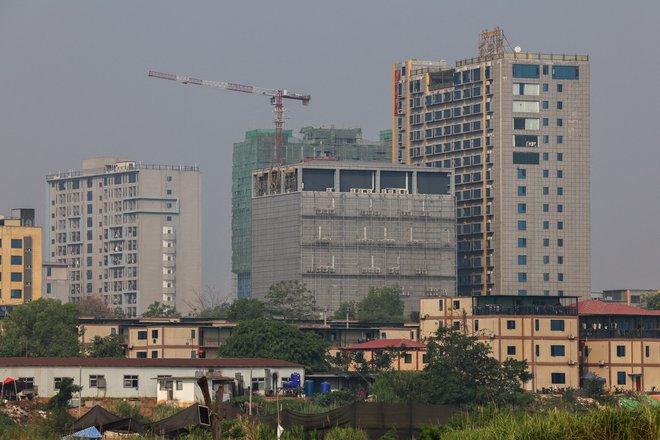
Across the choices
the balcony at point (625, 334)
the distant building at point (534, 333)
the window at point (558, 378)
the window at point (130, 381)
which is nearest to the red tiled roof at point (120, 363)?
the window at point (130, 381)

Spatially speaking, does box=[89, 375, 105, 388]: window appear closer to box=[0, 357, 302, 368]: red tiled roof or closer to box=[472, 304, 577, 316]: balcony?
box=[0, 357, 302, 368]: red tiled roof

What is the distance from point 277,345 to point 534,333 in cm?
2756

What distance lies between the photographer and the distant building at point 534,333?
171 metres

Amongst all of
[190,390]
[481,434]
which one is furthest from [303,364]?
[481,434]

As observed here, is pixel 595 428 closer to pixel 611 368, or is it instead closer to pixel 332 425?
pixel 332 425

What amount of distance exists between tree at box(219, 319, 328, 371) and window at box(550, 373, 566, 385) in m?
23.8

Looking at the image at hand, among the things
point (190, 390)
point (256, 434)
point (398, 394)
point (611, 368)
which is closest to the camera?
point (256, 434)

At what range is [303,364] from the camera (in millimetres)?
163250

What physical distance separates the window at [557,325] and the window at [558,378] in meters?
4.58

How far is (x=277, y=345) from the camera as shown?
16462 centimetres

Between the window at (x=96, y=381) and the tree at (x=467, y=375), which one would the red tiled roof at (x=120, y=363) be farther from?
the tree at (x=467, y=375)

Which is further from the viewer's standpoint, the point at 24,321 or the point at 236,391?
the point at 24,321

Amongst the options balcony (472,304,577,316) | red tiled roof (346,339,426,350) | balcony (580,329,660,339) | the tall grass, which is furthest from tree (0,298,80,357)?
the tall grass

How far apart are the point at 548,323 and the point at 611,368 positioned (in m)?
7.90
